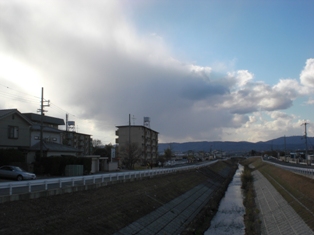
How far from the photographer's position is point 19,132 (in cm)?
4206

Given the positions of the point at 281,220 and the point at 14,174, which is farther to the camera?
the point at 14,174

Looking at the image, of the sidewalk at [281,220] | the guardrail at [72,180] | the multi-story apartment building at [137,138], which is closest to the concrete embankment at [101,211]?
the guardrail at [72,180]

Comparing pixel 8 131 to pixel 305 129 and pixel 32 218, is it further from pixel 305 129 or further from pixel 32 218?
pixel 305 129

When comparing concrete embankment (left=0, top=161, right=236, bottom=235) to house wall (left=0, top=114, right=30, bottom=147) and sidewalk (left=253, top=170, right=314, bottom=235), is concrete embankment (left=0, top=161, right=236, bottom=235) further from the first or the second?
house wall (left=0, top=114, right=30, bottom=147)

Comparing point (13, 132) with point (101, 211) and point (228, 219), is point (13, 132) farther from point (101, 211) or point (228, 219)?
point (228, 219)

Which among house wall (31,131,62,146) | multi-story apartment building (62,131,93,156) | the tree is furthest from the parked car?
multi-story apartment building (62,131,93,156)

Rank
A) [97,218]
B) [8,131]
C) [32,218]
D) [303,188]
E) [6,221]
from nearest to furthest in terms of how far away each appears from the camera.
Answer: [6,221] → [32,218] → [97,218] → [303,188] → [8,131]

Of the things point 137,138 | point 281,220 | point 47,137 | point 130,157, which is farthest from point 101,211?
point 137,138

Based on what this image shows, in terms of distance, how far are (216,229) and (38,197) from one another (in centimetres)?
1604

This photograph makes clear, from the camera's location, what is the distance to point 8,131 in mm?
40156

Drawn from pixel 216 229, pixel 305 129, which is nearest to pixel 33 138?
pixel 216 229

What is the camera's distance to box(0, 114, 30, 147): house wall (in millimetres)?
39469

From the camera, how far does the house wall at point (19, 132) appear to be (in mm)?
39469

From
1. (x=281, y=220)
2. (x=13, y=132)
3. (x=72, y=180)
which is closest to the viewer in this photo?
(x=72, y=180)
